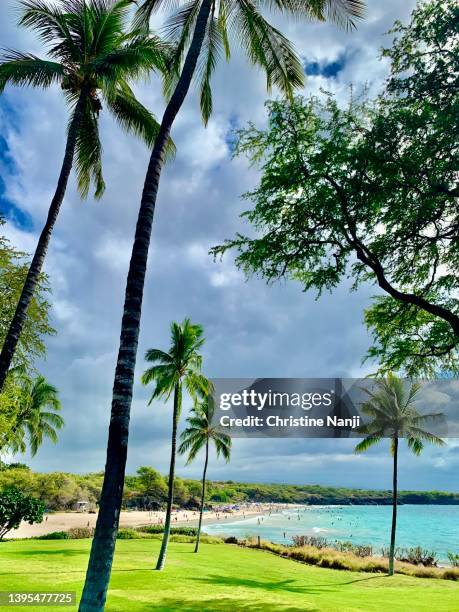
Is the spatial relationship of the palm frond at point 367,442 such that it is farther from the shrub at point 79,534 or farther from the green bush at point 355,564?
the shrub at point 79,534

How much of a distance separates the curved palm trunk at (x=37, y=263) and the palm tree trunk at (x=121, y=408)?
19.1ft

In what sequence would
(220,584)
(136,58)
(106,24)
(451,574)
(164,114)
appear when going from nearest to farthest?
(164,114) → (136,58) → (106,24) → (220,584) → (451,574)

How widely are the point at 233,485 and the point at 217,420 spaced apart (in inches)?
5394

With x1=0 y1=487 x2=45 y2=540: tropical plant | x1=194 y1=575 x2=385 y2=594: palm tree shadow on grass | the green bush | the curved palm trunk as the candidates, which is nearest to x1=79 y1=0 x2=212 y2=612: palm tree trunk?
the curved palm trunk

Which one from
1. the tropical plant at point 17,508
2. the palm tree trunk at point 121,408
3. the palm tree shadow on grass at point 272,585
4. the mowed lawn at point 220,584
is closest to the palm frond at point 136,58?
the palm tree trunk at point 121,408

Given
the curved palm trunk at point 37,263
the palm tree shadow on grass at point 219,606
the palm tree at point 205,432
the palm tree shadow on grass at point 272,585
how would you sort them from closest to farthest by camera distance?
the curved palm trunk at point 37,263 → the palm tree shadow on grass at point 219,606 → the palm tree shadow on grass at point 272,585 → the palm tree at point 205,432

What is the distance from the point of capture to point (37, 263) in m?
13.4

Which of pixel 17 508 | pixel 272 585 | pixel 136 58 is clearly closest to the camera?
pixel 136 58

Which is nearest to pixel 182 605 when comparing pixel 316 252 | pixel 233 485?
pixel 316 252

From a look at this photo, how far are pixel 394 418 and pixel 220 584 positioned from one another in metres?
17.1

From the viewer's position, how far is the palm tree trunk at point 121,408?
6.46 metres

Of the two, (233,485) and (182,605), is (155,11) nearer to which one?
(182,605)

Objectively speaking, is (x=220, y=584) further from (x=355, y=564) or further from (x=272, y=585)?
(x=355, y=564)

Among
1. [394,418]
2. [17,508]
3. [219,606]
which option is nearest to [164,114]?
[219,606]
